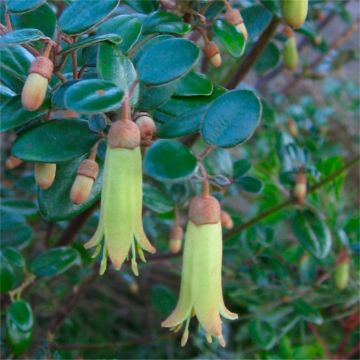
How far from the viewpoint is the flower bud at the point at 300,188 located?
3.00 ft

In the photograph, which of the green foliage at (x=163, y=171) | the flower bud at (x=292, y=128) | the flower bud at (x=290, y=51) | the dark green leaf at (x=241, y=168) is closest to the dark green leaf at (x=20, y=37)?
the green foliage at (x=163, y=171)

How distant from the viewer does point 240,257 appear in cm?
121

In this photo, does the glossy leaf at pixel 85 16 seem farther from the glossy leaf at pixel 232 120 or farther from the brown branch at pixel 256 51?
the brown branch at pixel 256 51

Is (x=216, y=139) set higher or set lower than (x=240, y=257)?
higher

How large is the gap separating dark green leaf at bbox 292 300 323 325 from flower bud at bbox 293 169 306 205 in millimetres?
243

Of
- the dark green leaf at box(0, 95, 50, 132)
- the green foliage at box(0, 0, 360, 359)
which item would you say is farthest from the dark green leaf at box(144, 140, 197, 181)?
the dark green leaf at box(0, 95, 50, 132)

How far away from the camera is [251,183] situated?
90cm

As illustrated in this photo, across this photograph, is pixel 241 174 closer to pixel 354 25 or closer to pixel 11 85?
pixel 11 85

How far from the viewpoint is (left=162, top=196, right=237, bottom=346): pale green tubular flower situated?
19.6 inches

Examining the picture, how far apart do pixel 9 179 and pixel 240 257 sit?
1.58ft

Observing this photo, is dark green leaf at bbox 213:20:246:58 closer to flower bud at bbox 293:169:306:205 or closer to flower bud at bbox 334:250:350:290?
flower bud at bbox 293:169:306:205

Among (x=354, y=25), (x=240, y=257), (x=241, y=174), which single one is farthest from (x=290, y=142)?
(x=354, y=25)

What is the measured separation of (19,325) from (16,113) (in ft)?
1.26

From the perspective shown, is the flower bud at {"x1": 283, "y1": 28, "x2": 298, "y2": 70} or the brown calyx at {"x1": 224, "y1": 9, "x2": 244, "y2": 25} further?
the flower bud at {"x1": 283, "y1": 28, "x2": 298, "y2": 70}
